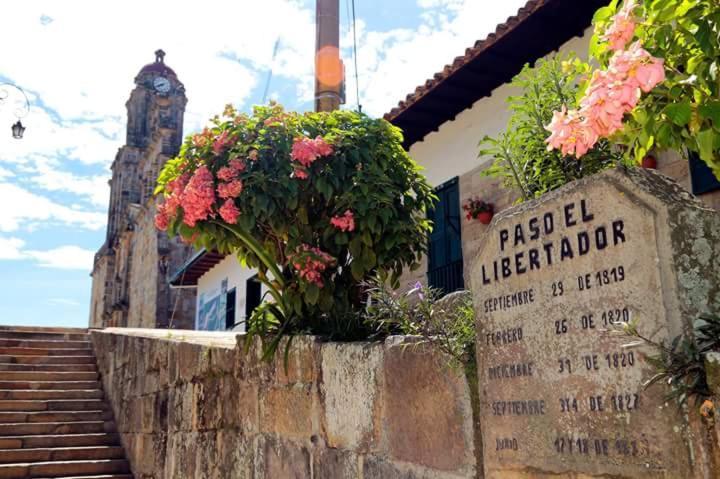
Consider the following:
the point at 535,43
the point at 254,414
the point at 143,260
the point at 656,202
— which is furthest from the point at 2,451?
the point at 143,260

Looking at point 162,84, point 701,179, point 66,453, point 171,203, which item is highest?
point 162,84

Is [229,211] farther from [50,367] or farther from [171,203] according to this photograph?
[50,367]

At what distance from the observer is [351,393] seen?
3.03 m

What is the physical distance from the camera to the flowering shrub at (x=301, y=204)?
12.2 feet

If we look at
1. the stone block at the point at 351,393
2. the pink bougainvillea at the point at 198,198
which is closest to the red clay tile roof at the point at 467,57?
the pink bougainvillea at the point at 198,198

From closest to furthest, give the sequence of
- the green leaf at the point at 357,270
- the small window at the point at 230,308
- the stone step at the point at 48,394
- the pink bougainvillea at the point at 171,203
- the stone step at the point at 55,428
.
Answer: the green leaf at the point at 357,270
the pink bougainvillea at the point at 171,203
the stone step at the point at 55,428
the stone step at the point at 48,394
the small window at the point at 230,308

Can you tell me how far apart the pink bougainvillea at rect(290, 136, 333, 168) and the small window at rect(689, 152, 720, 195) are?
296 cm

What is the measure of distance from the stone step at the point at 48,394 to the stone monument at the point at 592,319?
8299 millimetres

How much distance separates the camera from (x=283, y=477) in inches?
139

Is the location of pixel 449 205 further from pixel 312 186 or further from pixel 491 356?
pixel 491 356

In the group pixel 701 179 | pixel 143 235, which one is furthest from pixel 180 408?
pixel 143 235

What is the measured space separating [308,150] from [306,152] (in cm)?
2

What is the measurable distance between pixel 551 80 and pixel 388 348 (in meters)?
1.25

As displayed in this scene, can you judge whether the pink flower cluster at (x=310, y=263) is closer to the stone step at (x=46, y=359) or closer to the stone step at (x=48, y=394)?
the stone step at (x=48, y=394)
